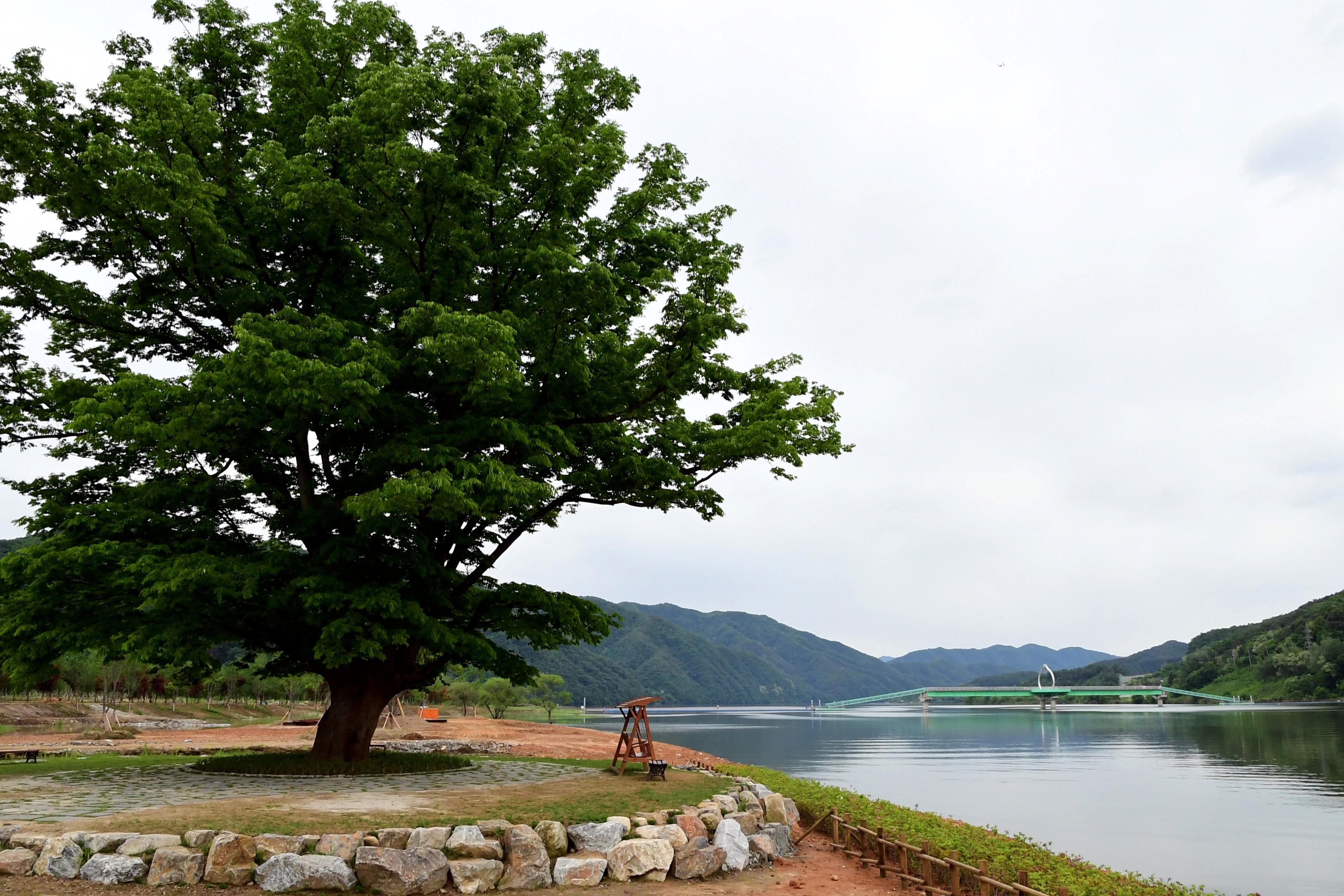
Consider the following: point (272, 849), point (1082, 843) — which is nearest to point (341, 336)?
point (272, 849)

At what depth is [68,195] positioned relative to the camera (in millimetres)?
18109

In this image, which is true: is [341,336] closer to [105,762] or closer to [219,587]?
[219,587]

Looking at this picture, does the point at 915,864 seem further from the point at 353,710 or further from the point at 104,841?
the point at 353,710

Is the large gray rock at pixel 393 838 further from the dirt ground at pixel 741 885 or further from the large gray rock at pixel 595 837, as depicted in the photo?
the large gray rock at pixel 595 837

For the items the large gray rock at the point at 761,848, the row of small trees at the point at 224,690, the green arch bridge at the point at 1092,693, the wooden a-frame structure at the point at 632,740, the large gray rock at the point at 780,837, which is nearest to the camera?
the large gray rock at the point at 761,848

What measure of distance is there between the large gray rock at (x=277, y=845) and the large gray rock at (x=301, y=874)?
9cm

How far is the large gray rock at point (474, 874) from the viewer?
11.6 metres

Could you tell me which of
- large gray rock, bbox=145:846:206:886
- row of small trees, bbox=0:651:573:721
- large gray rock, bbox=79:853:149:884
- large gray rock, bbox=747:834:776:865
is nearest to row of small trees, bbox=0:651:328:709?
row of small trees, bbox=0:651:573:721

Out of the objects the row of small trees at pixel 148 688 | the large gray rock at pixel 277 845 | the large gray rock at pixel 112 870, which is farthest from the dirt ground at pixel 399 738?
the large gray rock at pixel 112 870

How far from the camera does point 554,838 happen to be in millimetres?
12523

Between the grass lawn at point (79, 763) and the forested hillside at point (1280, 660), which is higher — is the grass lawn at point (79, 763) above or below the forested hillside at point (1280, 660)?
below

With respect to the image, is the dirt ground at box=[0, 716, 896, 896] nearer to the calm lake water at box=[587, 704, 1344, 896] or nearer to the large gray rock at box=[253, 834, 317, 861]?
the large gray rock at box=[253, 834, 317, 861]

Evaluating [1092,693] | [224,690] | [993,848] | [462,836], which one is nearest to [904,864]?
[993,848]

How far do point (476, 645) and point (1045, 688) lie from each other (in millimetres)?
159435
